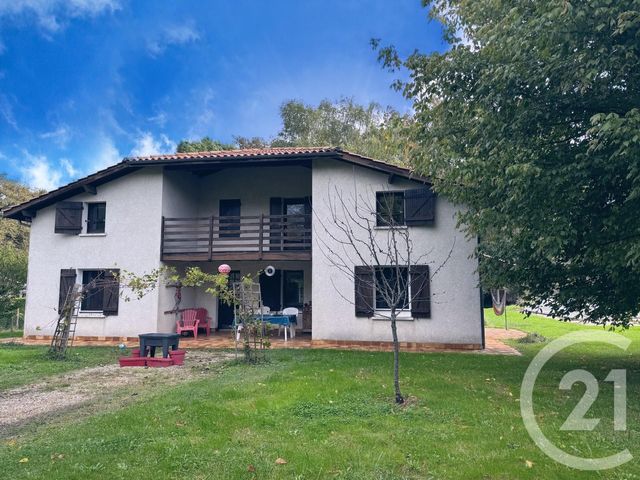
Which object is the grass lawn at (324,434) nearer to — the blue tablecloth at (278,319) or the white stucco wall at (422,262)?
the white stucco wall at (422,262)

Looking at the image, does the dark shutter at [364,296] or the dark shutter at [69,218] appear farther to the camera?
the dark shutter at [69,218]

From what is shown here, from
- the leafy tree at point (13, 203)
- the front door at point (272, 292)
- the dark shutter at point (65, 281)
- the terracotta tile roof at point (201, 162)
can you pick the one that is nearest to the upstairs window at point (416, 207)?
the terracotta tile roof at point (201, 162)

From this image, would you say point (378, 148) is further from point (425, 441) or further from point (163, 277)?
point (425, 441)

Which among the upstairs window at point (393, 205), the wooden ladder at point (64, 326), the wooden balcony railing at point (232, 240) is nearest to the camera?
the wooden ladder at point (64, 326)

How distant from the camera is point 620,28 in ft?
18.5

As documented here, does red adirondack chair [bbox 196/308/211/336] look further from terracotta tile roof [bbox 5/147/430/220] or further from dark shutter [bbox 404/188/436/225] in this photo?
dark shutter [bbox 404/188/436/225]

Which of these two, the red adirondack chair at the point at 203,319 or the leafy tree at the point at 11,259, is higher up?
the leafy tree at the point at 11,259

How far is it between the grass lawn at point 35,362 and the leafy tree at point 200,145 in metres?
21.3

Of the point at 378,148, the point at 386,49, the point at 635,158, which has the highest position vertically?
the point at 378,148

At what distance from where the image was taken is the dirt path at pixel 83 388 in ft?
20.6

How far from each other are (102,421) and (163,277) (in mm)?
9228

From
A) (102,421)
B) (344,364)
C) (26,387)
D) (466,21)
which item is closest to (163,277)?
(26,387)

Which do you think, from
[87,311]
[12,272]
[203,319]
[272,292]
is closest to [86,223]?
[87,311]

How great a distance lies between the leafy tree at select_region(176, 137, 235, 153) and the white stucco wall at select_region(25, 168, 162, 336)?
17583mm
